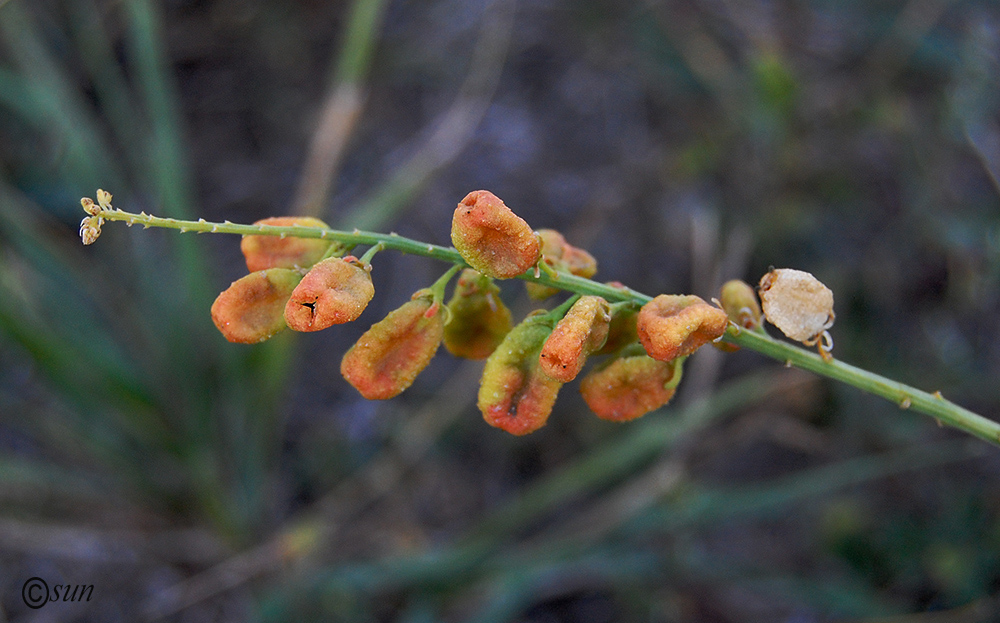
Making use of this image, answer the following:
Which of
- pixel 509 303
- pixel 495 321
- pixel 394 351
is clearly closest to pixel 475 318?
pixel 495 321

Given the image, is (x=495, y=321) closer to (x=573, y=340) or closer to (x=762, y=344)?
(x=573, y=340)

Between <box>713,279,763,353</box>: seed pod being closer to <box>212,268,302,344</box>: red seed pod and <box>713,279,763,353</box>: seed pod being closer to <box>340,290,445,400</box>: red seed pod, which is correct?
<box>340,290,445,400</box>: red seed pod

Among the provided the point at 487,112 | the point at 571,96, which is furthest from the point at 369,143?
the point at 571,96

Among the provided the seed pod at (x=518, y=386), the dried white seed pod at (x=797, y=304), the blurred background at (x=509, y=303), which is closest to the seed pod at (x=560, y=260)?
the seed pod at (x=518, y=386)

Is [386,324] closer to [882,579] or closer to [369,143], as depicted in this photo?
[882,579]

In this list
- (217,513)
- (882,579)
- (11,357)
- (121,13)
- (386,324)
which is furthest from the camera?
(121,13)
